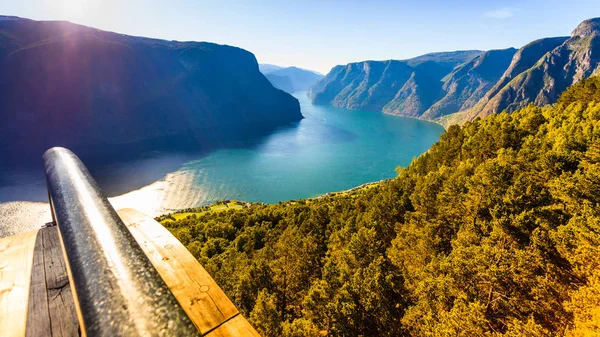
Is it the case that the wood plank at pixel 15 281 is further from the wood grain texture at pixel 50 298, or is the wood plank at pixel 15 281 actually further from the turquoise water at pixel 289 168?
the turquoise water at pixel 289 168

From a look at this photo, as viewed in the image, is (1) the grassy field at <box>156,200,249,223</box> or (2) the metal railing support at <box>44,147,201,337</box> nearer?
(2) the metal railing support at <box>44,147,201,337</box>

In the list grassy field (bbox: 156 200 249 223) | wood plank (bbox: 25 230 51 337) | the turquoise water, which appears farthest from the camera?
the turquoise water

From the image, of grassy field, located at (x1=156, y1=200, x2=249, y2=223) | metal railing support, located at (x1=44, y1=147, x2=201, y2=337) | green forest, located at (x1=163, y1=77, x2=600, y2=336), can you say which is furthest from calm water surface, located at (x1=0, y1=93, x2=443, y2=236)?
metal railing support, located at (x1=44, y1=147, x2=201, y2=337)

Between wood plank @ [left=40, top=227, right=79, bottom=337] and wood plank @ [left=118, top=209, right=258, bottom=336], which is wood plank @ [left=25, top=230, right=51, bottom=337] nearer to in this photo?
wood plank @ [left=40, top=227, right=79, bottom=337]

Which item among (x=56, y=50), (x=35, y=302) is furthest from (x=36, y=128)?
(x=35, y=302)

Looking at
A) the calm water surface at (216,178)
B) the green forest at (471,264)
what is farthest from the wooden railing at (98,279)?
the calm water surface at (216,178)

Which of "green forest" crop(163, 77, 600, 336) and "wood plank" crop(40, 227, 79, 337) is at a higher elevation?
"wood plank" crop(40, 227, 79, 337)

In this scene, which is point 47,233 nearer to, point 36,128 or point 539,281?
point 539,281
